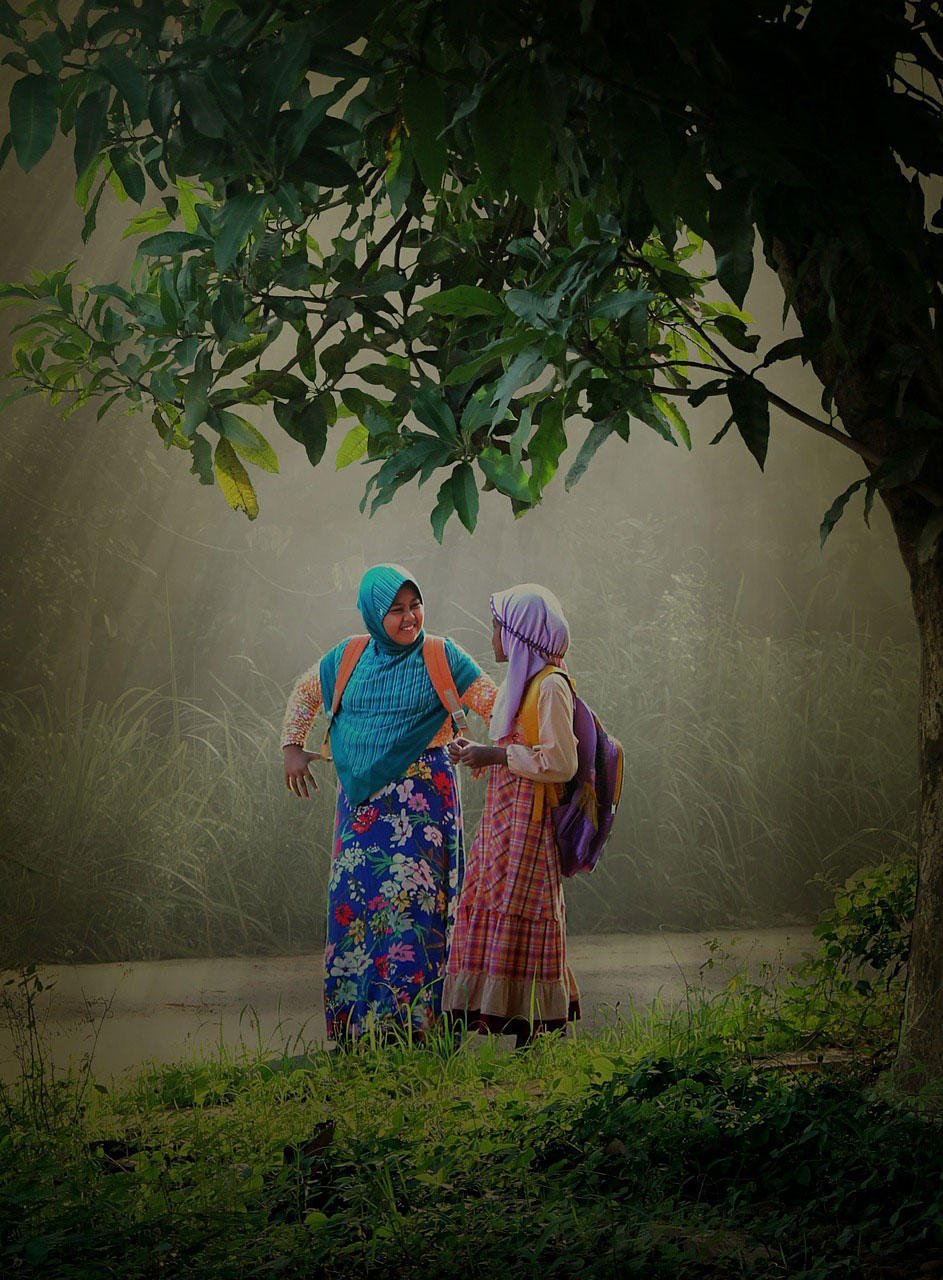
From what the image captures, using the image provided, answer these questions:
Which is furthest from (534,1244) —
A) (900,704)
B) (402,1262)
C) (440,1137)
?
(900,704)

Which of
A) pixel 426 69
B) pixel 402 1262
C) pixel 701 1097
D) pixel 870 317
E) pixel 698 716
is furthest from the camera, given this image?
pixel 698 716

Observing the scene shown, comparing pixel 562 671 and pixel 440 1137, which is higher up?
pixel 562 671

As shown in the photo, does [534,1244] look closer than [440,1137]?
Yes

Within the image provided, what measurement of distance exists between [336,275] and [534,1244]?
1710mm

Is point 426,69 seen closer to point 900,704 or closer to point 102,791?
point 102,791

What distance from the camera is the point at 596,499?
625 cm

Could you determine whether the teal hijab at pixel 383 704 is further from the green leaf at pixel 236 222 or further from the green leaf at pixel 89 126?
the green leaf at pixel 89 126

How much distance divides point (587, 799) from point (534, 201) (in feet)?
7.51

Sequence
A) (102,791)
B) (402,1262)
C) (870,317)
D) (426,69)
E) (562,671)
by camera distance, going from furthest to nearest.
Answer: (102,791), (562,671), (870,317), (402,1262), (426,69)

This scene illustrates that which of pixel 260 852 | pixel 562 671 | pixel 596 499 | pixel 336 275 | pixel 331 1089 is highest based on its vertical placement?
pixel 596 499

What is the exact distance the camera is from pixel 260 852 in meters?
5.55

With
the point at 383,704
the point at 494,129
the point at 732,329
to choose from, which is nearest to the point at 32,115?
the point at 494,129

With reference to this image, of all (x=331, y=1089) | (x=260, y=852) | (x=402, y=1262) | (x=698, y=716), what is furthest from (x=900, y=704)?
(x=402, y=1262)

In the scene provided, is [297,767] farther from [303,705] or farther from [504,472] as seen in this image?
[504,472]
